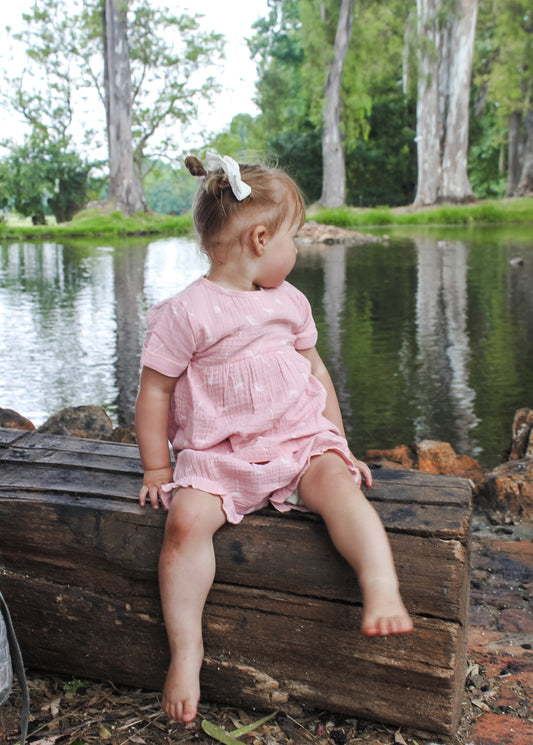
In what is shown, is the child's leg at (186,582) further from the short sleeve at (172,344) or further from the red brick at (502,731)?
the red brick at (502,731)

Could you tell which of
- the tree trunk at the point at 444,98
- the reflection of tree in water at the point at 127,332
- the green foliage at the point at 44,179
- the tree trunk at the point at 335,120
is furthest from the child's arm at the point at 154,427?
the green foliage at the point at 44,179

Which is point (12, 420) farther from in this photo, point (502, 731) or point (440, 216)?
point (440, 216)

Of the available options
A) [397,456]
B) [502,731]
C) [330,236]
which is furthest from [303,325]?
[330,236]

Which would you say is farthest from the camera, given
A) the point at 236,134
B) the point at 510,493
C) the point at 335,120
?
the point at 236,134

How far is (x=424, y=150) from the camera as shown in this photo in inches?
924

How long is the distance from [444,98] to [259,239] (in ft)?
76.7

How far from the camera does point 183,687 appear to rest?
5.39ft

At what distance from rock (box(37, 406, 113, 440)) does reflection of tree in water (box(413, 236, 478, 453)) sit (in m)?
1.60

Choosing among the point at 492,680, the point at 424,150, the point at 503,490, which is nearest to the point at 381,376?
the point at 503,490

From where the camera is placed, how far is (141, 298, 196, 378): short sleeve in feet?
6.17

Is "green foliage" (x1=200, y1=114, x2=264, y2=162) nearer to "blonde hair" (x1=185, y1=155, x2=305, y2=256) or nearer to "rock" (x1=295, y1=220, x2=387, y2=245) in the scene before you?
"rock" (x1=295, y1=220, x2=387, y2=245)

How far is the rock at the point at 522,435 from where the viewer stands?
347cm

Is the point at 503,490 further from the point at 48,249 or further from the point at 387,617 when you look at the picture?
the point at 48,249

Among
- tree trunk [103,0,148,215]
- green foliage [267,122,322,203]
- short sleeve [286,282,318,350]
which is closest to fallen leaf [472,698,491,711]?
short sleeve [286,282,318,350]
